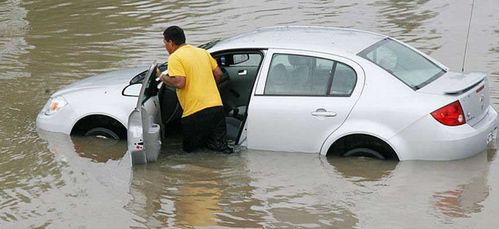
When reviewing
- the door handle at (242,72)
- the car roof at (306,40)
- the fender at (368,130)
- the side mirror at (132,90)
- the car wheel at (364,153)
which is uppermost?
the car roof at (306,40)

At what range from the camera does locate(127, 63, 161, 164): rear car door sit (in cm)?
779

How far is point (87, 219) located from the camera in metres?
6.98

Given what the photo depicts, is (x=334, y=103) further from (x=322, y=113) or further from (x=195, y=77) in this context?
(x=195, y=77)

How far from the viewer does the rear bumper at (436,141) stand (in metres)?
7.54

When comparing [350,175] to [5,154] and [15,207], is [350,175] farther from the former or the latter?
[5,154]

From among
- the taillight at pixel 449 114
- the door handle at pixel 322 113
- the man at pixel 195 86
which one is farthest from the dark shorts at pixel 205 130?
the taillight at pixel 449 114

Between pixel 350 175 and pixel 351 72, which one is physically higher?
pixel 351 72

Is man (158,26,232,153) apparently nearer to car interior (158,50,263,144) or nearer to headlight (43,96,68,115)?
car interior (158,50,263,144)

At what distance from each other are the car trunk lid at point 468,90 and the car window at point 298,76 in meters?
0.96

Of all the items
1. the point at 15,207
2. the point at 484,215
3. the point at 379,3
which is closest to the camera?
the point at 484,215

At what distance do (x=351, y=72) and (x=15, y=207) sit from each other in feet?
11.3

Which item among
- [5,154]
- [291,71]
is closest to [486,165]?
[291,71]

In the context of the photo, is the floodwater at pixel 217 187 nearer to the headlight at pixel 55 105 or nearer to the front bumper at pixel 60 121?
the front bumper at pixel 60 121

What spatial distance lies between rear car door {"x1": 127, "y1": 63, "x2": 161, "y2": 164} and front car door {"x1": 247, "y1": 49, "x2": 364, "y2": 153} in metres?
0.97
